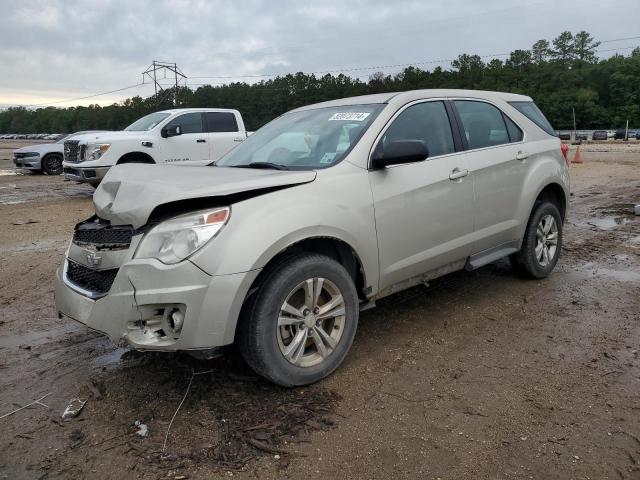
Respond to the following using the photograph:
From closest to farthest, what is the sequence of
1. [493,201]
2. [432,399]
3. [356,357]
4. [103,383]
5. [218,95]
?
[432,399]
[103,383]
[356,357]
[493,201]
[218,95]

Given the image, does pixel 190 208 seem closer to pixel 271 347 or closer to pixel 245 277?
pixel 245 277

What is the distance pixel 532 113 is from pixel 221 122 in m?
A: 8.84

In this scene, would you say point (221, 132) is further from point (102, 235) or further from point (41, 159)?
point (102, 235)

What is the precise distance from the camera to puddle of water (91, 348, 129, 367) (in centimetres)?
371

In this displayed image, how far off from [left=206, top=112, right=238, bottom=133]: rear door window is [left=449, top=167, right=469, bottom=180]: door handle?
367 inches

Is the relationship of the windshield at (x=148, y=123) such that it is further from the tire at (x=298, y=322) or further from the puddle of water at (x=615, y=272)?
the tire at (x=298, y=322)

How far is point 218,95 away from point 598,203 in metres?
108

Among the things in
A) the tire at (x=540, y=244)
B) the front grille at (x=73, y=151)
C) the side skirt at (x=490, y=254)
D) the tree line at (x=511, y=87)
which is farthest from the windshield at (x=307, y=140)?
the tree line at (x=511, y=87)

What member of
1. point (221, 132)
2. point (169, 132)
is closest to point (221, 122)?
point (221, 132)

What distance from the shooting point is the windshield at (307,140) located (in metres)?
3.77

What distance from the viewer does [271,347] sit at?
3049 mm

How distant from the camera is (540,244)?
5215 millimetres

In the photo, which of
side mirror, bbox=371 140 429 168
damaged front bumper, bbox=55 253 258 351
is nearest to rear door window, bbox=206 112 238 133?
side mirror, bbox=371 140 429 168

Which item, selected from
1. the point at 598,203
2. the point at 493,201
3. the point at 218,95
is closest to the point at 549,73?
the point at 218,95
